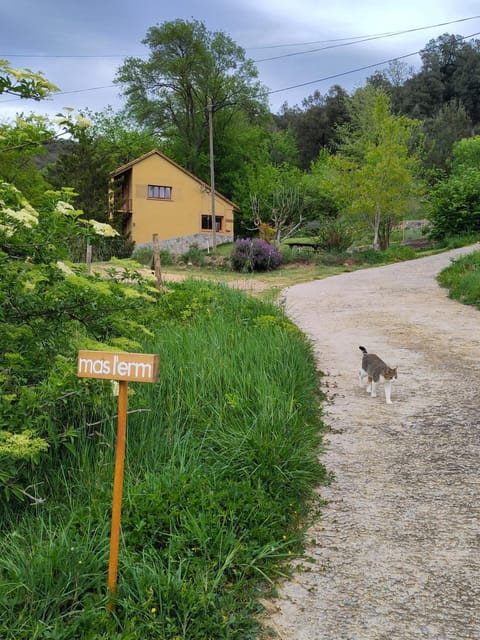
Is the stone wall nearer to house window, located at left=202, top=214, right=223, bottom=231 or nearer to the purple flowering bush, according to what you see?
house window, located at left=202, top=214, right=223, bottom=231

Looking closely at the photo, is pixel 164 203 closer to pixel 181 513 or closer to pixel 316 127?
pixel 316 127

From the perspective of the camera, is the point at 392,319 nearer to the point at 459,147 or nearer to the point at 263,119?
the point at 459,147

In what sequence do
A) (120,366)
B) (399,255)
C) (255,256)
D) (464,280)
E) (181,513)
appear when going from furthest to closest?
(399,255) < (255,256) < (464,280) < (181,513) < (120,366)

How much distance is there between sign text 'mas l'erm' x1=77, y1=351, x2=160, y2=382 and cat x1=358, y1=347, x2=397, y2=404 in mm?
3537

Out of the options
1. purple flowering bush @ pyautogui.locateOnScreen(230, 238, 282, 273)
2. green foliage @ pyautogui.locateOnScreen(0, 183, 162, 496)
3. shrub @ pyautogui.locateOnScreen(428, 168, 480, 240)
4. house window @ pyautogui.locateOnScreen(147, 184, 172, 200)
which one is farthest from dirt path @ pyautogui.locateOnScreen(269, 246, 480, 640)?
house window @ pyautogui.locateOnScreen(147, 184, 172, 200)

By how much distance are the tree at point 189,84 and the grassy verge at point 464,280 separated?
3533 centimetres

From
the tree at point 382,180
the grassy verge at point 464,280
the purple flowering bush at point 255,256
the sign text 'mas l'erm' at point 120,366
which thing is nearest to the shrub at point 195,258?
the purple flowering bush at point 255,256

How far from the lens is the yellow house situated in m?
36.5

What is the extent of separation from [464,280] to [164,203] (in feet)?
91.5

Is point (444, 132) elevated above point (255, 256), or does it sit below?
above

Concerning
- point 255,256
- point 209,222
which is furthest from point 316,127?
point 255,256

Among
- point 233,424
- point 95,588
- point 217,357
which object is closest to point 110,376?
point 95,588

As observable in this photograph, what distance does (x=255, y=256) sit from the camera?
22188 mm

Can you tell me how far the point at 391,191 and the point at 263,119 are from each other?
30261mm
